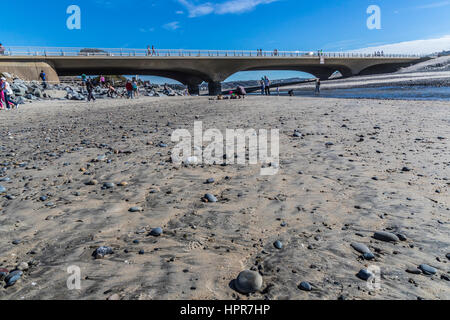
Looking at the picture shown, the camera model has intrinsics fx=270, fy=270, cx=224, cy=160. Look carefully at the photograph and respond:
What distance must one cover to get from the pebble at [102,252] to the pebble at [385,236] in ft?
11.5

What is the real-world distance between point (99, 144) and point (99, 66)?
4649 centimetres

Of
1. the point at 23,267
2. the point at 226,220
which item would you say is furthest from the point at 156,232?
the point at 23,267

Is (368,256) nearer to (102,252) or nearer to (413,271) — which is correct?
(413,271)

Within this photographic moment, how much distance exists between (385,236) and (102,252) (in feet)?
12.1

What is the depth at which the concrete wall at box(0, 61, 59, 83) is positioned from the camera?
121 feet

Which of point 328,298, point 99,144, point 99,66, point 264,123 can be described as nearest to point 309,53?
point 99,66

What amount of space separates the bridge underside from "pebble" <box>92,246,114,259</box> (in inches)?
1928

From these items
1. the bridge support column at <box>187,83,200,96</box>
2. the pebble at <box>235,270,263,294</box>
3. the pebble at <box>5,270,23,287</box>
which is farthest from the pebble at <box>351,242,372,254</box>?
the bridge support column at <box>187,83,200,96</box>

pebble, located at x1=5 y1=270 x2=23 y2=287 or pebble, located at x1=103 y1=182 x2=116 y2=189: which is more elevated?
pebble, located at x1=103 y1=182 x2=116 y2=189

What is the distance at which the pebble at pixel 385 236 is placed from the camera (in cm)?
358

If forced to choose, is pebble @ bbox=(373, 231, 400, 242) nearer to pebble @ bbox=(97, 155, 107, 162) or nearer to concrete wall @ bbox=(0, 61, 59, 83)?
pebble @ bbox=(97, 155, 107, 162)

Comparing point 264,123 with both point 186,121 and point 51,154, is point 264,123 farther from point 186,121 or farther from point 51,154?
point 51,154

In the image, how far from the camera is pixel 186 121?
12.8 meters

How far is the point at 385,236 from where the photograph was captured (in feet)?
11.9
